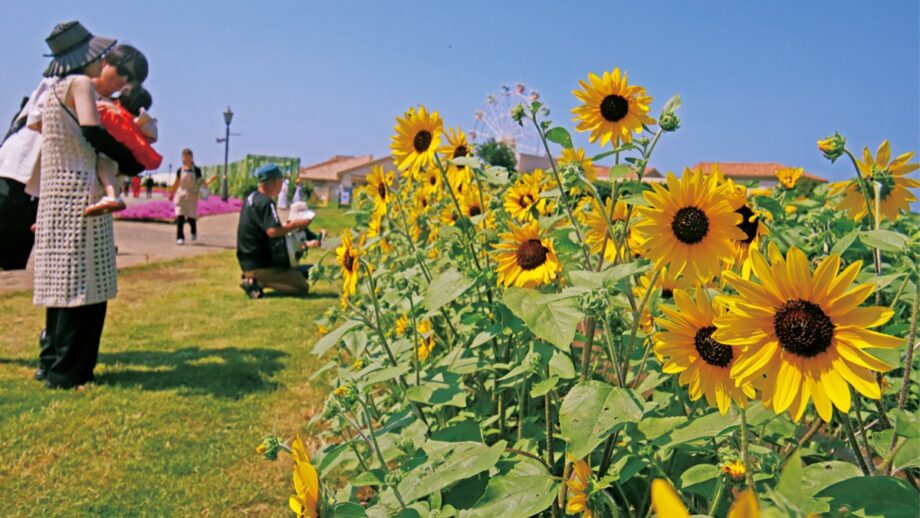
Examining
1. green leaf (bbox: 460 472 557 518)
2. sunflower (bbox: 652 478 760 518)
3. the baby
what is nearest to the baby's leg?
the baby

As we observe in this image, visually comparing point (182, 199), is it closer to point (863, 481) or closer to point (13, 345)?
point (13, 345)

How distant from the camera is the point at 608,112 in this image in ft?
5.82

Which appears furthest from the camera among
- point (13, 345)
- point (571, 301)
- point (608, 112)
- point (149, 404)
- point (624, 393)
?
point (13, 345)

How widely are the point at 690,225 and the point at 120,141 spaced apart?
3.26 metres

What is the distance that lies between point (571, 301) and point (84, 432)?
2.65 m

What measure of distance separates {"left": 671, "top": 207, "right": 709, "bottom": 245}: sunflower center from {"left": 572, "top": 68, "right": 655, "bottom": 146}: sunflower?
24.7 inches

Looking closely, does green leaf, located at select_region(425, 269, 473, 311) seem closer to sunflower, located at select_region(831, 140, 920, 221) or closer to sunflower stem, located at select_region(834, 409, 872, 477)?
sunflower stem, located at select_region(834, 409, 872, 477)

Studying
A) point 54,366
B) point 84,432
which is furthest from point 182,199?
point 84,432

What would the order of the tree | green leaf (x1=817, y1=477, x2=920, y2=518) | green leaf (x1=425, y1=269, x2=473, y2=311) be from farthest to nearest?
the tree < green leaf (x1=425, y1=269, x2=473, y2=311) < green leaf (x1=817, y1=477, x2=920, y2=518)

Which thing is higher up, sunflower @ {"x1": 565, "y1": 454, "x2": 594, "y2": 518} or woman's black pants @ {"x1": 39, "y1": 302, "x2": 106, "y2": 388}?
sunflower @ {"x1": 565, "y1": 454, "x2": 594, "y2": 518}

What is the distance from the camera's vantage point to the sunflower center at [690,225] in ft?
3.80

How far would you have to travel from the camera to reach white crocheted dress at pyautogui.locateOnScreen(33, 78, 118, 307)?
11.3ft

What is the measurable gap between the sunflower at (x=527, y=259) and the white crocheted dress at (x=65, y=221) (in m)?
2.71

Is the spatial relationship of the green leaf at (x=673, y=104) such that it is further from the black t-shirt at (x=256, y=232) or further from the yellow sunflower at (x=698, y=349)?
the black t-shirt at (x=256, y=232)
